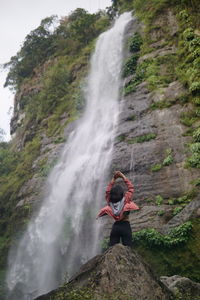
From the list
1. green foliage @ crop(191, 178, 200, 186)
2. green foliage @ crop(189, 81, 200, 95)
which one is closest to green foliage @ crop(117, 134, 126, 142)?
green foliage @ crop(189, 81, 200, 95)

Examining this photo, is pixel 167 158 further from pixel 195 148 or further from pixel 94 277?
pixel 94 277

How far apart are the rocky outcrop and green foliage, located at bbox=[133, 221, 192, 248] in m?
4.60

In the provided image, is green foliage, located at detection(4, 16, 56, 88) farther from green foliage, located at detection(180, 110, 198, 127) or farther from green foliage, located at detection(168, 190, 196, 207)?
green foliage, located at detection(168, 190, 196, 207)

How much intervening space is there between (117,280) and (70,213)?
882 centimetres

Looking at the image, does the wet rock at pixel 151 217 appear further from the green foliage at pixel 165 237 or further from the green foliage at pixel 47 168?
the green foliage at pixel 47 168

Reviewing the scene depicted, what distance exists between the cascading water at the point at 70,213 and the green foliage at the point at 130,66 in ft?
2.44

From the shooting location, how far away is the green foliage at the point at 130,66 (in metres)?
17.9

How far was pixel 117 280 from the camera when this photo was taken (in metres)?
4.40

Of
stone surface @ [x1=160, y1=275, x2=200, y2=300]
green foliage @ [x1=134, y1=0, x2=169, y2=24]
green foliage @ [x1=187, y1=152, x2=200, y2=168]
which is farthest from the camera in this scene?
green foliage @ [x1=134, y1=0, x2=169, y2=24]

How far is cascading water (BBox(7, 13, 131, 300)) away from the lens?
11.5 metres

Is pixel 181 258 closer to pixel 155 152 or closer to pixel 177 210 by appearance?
pixel 177 210

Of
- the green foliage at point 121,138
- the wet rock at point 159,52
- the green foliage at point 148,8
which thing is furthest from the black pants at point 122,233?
the green foliage at point 148,8

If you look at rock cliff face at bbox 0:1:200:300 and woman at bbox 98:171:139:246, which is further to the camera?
woman at bbox 98:171:139:246

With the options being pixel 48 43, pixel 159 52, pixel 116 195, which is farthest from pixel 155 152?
pixel 48 43
